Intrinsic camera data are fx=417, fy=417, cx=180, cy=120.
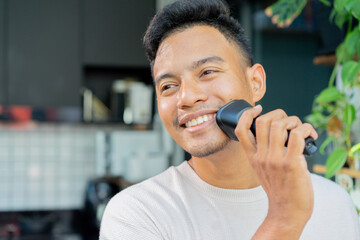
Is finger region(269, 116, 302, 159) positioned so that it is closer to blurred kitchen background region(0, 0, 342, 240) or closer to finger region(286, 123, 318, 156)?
finger region(286, 123, 318, 156)

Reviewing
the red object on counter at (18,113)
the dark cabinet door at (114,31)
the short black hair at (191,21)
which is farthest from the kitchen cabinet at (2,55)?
the short black hair at (191,21)

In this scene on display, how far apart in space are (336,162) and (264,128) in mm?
522

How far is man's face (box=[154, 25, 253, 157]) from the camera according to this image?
842mm

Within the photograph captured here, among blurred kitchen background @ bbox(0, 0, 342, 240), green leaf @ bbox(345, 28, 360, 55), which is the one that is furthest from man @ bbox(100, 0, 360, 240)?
blurred kitchen background @ bbox(0, 0, 342, 240)

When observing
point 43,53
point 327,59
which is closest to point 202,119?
point 327,59

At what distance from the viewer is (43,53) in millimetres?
2934

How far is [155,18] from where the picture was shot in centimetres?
101

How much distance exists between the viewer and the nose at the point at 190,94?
84 centimetres

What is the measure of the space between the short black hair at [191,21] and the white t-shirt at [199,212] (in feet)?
1.05

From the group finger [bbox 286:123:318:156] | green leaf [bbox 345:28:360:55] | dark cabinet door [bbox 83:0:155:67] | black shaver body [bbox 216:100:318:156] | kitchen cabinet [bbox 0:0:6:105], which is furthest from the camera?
dark cabinet door [bbox 83:0:155:67]

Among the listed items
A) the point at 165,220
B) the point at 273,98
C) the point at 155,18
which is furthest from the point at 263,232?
the point at 273,98

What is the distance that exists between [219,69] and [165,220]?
0.33 metres

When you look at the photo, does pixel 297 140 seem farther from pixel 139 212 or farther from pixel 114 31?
pixel 114 31

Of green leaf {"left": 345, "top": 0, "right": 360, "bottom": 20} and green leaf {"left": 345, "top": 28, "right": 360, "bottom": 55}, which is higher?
green leaf {"left": 345, "top": 0, "right": 360, "bottom": 20}
